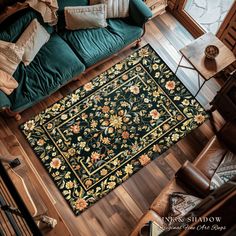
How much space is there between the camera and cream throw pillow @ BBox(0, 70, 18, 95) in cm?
342

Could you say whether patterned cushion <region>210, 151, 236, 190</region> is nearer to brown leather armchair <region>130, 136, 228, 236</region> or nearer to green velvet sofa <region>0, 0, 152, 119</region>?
brown leather armchair <region>130, 136, 228, 236</region>

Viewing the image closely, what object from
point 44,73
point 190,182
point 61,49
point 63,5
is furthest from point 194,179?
point 63,5

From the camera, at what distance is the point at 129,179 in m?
3.71

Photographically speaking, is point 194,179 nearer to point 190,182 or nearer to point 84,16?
point 190,182

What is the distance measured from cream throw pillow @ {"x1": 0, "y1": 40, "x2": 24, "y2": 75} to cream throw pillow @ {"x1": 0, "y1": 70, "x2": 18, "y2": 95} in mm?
59

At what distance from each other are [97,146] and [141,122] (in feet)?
1.99

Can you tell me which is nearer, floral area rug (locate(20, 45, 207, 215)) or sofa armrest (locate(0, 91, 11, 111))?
sofa armrest (locate(0, 91, 11, 111))

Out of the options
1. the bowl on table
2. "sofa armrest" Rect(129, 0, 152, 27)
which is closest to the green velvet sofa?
"sofa armrest" Rect(129, 0, 152, 27)

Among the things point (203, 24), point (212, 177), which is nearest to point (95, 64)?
point (203, 24)

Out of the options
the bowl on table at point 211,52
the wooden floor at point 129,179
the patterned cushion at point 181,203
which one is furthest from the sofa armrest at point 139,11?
the patterned cushion at point 181,203

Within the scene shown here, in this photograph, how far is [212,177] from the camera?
10.0 feet

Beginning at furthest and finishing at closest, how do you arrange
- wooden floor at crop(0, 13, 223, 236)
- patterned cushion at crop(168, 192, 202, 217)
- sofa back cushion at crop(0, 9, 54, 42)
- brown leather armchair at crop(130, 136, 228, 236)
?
sofa back cushion at crop(0, 9, 54, 42) → wooden floor at crop(0, 13, 223, 236) → brown leather armchair at crop(130, 136, 228, 236) → patterned cushion at crop(168, 192, 202, 217)

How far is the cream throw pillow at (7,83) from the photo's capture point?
11.2 ft

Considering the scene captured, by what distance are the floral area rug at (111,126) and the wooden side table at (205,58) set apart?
1.62ft
